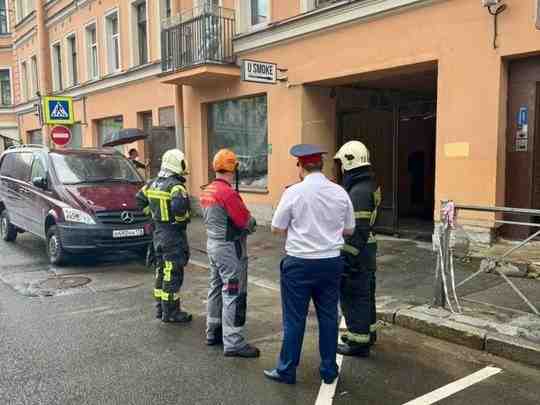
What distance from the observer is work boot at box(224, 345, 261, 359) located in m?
4.61

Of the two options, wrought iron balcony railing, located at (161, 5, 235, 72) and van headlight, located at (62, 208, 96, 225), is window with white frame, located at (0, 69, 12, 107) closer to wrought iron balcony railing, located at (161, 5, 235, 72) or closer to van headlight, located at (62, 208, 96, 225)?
wrought iron balcony railing, located at (161, 5, 235, 72)

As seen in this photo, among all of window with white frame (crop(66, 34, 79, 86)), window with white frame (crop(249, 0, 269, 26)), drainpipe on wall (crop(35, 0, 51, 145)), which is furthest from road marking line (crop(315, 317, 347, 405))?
drainpipe on wall (crop(35, 0, 51, 145))

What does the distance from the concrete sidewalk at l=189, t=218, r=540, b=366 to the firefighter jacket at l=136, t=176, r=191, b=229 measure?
2246 mm

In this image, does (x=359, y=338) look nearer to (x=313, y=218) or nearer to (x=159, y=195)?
(x=313, y=218)

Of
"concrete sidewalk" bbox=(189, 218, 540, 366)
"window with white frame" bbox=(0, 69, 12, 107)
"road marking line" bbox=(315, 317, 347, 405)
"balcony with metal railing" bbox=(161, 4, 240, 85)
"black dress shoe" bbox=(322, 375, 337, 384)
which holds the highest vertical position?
"window with white frame" bbox=(0, 69, 12, 107)

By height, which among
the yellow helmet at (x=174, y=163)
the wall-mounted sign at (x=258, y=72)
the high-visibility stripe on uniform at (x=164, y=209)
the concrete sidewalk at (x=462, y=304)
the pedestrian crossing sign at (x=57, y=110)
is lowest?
the concrete sidewalk at (x=462, y=304)

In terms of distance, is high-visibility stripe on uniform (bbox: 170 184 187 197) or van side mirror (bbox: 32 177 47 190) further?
van side mirror (bbox: 32 177 47 190)

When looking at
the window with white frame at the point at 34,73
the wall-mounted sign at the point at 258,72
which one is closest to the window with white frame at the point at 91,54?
the window with white frame at the point at 34,73

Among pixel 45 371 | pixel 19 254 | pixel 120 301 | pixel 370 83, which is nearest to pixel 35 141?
pixel 19 254

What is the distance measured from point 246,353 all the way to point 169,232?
1.60 meters

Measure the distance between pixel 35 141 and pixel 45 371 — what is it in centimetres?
2421

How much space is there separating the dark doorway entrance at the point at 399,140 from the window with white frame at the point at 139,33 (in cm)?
765

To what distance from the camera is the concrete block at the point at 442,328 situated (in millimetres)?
4852

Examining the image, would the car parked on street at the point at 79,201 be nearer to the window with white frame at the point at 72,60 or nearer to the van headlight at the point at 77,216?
the van headlight at the point at 77,216
